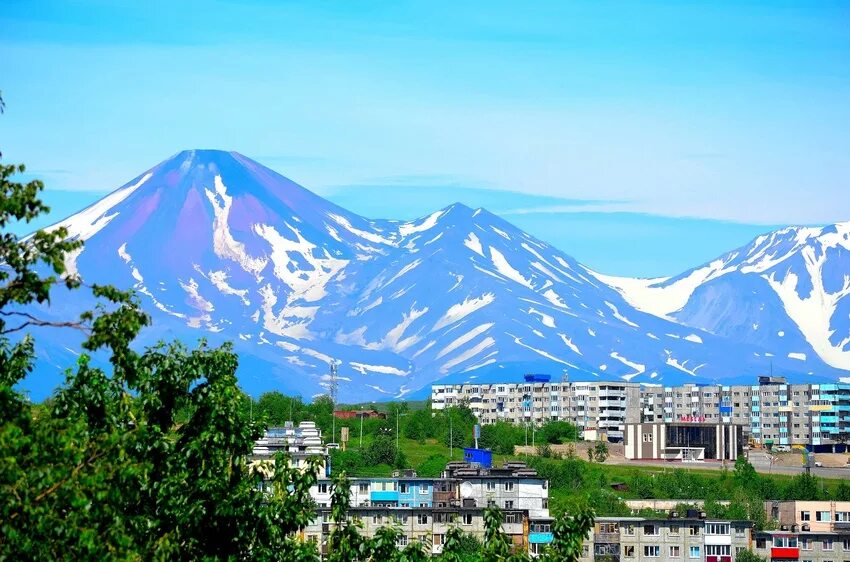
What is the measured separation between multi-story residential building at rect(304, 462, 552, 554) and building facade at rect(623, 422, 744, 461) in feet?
264

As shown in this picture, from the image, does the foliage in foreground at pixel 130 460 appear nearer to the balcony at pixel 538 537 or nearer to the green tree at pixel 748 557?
the balcony at pixel 538 537

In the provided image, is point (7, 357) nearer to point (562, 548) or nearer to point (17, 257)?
point (17, 257)

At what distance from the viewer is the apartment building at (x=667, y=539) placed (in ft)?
312

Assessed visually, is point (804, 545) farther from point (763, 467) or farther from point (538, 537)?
point (763, 467)

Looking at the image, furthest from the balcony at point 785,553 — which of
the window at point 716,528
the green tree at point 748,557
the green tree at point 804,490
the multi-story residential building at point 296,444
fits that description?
the green tree at point 804,490

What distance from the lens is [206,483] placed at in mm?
24906

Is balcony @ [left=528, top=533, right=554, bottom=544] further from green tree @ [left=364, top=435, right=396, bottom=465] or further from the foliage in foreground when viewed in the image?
the foliage in foreground

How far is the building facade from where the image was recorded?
195500mm

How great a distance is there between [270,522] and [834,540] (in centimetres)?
7672

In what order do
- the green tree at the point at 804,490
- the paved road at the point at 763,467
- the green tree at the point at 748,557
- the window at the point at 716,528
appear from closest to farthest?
the green tree at the point at 748,557
the window at the point at 716,528
the green tree at the point at 804,490
the paved road at the point at 763,467

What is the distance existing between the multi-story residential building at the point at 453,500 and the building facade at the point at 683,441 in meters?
80.6

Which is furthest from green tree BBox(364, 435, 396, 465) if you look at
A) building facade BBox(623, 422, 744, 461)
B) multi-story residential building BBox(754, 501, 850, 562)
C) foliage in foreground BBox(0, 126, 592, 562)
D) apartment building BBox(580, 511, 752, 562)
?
foliage in foreground BBox(0, 126, 592, 562)

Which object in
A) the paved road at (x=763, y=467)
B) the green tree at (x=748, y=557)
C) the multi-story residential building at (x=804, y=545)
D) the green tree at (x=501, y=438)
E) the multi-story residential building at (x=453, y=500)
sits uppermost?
the green tree at (x=501, y=438)

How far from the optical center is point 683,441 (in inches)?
7840
